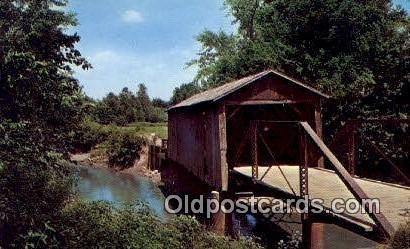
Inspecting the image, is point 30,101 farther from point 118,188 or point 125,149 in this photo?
point 125,149

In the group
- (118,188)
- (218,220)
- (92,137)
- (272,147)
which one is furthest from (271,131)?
(92,137)

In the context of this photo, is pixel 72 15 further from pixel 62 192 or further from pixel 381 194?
pixel 381 194

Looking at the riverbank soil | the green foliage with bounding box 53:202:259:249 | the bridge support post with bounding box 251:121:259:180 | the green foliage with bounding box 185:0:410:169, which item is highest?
the green foliage with bounding box 185:0:410:169

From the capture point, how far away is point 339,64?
76.5 ft

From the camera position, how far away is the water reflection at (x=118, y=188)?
2416 cm

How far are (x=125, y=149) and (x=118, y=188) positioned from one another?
8.27 metres

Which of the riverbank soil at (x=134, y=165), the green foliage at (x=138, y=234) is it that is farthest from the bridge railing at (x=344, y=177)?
the riverbank soil at (x=134, y=165)

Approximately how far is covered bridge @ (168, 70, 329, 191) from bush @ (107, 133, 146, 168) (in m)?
14.6

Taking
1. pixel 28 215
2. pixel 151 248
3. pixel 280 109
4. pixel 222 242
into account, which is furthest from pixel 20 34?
pixel 280 109

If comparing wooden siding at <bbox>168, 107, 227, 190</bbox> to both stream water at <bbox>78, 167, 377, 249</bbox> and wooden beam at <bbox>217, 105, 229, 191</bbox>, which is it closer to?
wooden beam at <bbox>217, 105, 229, 191</bbox>

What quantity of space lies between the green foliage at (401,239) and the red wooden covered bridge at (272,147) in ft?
2.91

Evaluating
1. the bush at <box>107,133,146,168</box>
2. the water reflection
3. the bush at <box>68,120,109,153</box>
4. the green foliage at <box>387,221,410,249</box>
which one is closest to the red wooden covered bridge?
the green foliage at <box>387,221,410,249</box>

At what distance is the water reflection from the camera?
24.2 meters

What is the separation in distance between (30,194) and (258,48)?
1728cm
